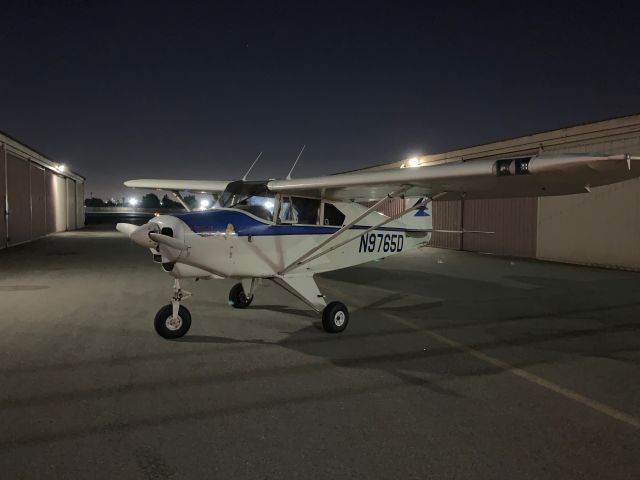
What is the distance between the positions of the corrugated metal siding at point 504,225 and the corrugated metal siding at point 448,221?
1.36 ft

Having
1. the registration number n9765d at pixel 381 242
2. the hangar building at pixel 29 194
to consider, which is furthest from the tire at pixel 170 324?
the hangar building at pixel 29 194

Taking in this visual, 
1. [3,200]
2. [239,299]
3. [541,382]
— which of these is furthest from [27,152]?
[541,382]

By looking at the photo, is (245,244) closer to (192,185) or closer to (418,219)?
(192,185)

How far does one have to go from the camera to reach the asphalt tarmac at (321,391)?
2959 millimetres

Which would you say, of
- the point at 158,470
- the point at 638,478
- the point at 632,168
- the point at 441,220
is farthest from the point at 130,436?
the point at 441,220

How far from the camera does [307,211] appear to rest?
7.26 meters

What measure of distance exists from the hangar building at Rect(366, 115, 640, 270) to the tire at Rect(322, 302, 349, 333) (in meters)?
9.99

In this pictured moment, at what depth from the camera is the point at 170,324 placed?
Answer: 5.96 meters

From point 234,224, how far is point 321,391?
2.91m

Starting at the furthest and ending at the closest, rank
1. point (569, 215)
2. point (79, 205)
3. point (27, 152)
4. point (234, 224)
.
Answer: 1. point (79, 205)
2. point (27, 152)
3. point (569, 215)
4. point (234, 224)

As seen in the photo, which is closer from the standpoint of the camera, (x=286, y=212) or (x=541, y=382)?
(x=541, y=382)

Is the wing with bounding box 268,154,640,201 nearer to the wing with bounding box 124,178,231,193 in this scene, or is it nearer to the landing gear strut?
the landing gear strut

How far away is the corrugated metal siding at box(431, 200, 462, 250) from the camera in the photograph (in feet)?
71.0

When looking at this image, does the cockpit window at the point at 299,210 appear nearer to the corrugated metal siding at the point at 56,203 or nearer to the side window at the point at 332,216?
the side window at the point at 332,216
